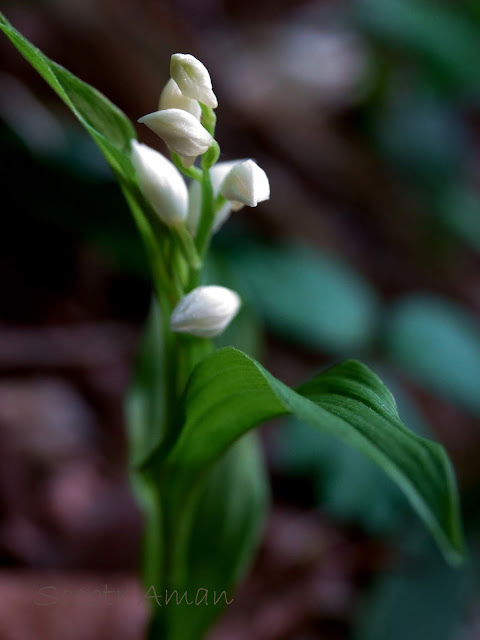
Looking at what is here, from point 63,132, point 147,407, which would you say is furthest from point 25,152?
point 147,407

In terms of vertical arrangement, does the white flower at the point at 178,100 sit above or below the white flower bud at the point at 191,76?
below

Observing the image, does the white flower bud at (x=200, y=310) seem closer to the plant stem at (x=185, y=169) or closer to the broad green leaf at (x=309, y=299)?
the plant stem at (x=185, y=169)

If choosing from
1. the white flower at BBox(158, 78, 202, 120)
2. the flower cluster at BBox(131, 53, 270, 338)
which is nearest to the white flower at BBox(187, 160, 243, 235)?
the flower cluster at BBox(131, 53, 270, 338)

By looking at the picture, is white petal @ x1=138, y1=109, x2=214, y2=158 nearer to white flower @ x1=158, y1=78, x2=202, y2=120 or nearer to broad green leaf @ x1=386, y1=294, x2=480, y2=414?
white flower @ x1=158, y1=78, x2=202, y2=120

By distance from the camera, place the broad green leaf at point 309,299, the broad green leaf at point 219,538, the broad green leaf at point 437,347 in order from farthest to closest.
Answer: the broad green leaf at point 309,299
the broad green leaf at point 437,347
the broad green leaf at point 219,538

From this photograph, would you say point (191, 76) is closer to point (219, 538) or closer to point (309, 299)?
point (219, 538)

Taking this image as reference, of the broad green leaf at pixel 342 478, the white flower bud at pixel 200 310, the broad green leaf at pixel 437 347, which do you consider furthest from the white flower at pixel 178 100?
the broad green leaf at pixel 437 347

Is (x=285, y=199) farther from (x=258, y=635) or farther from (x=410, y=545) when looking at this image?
(x=258, y=635)
